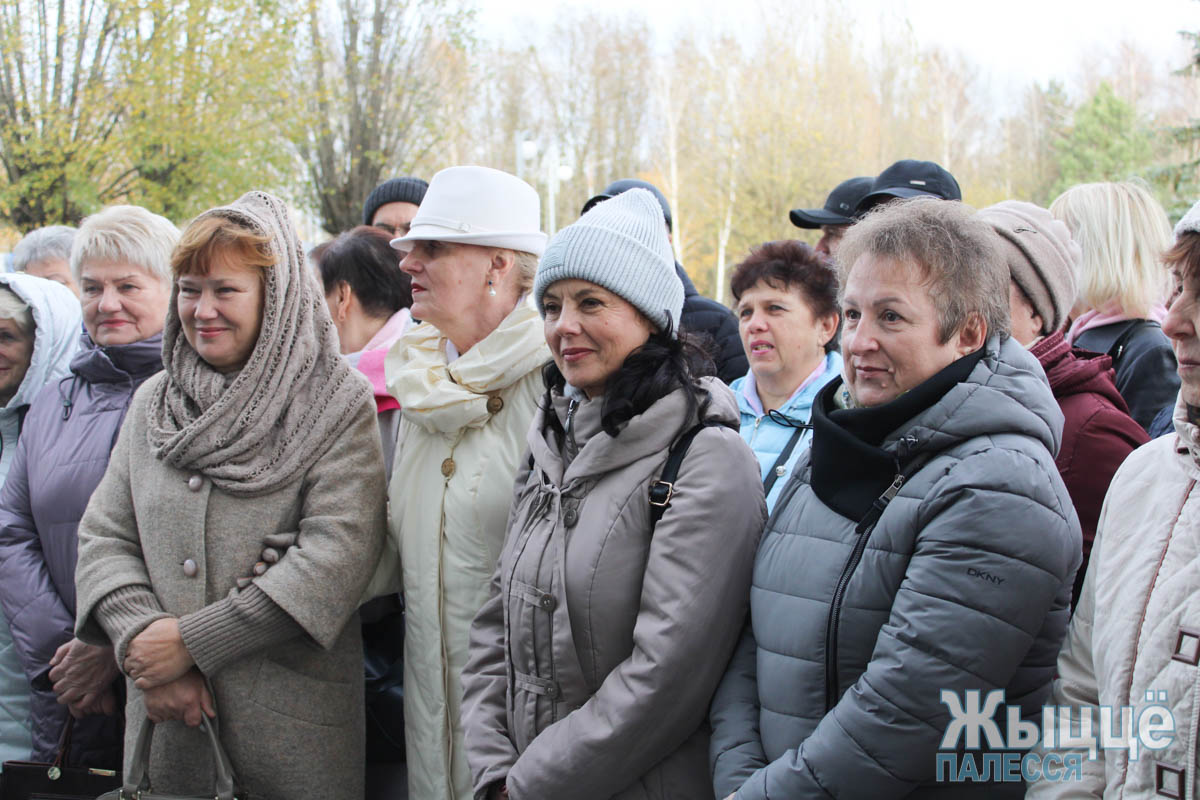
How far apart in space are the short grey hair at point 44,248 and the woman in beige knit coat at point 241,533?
3.24m

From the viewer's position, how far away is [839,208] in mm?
4281

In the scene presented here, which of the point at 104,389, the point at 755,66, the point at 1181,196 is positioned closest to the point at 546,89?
the point at 755,66

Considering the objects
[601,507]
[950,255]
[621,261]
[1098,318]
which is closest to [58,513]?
[601,507]

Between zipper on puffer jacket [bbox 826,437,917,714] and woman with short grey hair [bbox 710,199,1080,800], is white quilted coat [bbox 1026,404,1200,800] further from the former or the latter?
zipper on puffer jacket [bbox 826,437,917,714]

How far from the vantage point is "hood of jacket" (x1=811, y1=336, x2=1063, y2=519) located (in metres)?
1.93

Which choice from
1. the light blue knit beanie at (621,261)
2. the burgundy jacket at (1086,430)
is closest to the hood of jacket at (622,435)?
the light blue knit beanie at (621,261)

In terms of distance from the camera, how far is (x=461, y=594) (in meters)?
2.95

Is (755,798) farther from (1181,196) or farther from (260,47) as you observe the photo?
(1181,196)

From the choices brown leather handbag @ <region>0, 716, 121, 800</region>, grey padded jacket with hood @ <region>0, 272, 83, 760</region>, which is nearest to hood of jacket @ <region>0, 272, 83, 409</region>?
grey padded jacket with hood @ <region>0, 272, 83, 760</region>

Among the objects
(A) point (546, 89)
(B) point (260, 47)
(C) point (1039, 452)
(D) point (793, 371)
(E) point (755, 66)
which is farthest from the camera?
(A) point (546, 89)

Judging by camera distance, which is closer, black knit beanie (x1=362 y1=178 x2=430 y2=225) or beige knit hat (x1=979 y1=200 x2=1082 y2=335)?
beige knit hat (x1=979 y1=200 x2=1082 y2=335)

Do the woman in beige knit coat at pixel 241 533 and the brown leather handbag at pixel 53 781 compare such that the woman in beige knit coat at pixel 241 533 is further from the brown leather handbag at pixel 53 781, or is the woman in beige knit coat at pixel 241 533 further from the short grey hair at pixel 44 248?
the short grey hair at pixel 44 248

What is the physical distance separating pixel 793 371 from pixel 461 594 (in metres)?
1.48

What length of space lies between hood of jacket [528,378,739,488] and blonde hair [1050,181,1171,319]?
2044mm
